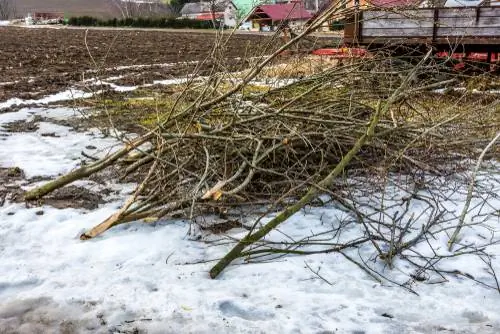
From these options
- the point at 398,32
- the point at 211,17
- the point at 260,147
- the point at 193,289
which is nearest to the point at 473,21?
the point at 398,32

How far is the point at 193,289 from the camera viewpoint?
311 cm

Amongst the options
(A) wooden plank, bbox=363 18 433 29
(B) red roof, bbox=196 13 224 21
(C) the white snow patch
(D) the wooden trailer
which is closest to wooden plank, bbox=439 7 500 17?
(D) the wooden trailer

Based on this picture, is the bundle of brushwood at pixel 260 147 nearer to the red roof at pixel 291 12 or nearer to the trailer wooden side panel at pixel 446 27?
the red roof at pixel 291 12

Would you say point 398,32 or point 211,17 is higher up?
point 211,17

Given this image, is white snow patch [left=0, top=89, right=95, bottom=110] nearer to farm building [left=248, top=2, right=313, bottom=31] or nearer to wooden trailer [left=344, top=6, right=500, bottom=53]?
Result: farm building [left=248, top=2, right=313, bottom=31]

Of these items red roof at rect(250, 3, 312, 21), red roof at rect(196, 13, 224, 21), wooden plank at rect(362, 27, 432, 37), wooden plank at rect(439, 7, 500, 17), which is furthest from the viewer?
wooden plank at rect(362, 27, 432, 37)

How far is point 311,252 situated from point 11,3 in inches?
4046

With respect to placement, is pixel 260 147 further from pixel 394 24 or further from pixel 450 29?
pixel 394 24

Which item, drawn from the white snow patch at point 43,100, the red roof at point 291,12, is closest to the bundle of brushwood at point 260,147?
the red roof at point 291,12

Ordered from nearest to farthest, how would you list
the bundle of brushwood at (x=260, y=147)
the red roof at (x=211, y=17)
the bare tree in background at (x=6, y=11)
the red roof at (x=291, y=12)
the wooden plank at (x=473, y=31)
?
the bundle of brushwood at (x=260, y=147), the red roof at (x=211, y=17), the red roof at (x=291, y=12), the wooden plank at (x=473, y=31), the bare tree in background at (x=6, y=11)

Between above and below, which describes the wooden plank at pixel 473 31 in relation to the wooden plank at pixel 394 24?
below

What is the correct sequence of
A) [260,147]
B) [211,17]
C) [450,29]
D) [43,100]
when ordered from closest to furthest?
1. [260,147]
2. [211,17]
3. [43,100]
4. [450,29]

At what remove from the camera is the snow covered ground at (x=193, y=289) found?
2.79m

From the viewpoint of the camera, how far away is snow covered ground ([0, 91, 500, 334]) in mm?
2785
